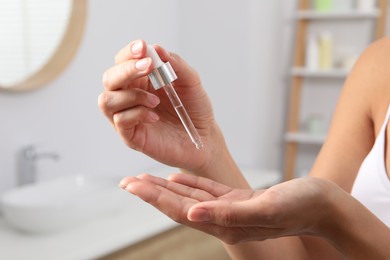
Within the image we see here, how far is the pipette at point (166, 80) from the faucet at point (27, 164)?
1.28m

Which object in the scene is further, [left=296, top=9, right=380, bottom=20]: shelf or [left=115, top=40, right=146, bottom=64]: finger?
[left=296, top=9, right=380, bottom=20]: shelf

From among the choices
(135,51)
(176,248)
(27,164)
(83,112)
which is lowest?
(176,248)

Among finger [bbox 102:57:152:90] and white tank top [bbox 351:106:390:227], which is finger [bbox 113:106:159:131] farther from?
white tank top [bbox 351:106:390:227]

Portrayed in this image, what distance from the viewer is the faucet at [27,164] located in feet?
6.56

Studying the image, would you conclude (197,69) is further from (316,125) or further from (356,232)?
(356,232)

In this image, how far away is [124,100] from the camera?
775mm

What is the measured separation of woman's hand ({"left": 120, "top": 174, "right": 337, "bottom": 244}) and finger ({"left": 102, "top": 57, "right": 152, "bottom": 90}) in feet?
0.44

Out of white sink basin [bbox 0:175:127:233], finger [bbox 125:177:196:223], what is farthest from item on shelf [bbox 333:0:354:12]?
finger [bbox 125:177:196:223]

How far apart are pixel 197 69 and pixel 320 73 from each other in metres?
0.65

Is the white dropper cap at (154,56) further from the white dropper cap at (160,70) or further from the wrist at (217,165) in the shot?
the wrist at (217,165)

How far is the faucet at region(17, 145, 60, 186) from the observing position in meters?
2.00

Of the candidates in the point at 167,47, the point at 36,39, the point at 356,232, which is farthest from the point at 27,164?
the point at 356,232

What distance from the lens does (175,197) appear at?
703mm

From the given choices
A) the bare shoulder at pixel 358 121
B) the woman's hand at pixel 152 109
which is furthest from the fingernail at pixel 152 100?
the bare shoulder at pixel 358 121
